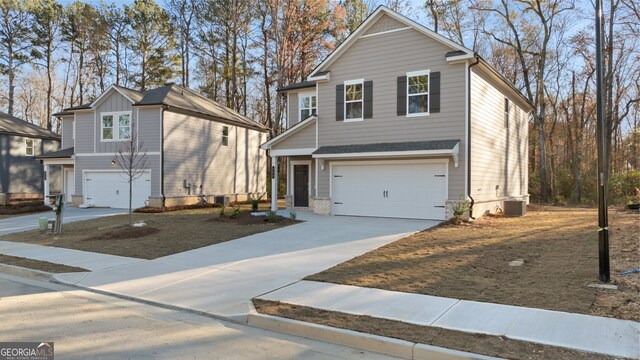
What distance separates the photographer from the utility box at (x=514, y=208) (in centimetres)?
1766

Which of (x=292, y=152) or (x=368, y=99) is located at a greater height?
(x=368, y=99)

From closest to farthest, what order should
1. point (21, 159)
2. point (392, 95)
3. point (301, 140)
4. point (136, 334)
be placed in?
1. point (136, 334)
2. point (392, 95)
3. point (301, 140)
4. point (21, 159)

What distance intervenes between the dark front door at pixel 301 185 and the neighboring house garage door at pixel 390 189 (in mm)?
2915

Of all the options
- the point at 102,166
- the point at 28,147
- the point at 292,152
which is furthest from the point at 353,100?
the point at 28,147

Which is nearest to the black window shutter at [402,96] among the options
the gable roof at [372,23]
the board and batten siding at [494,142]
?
the gable roof at [372,23]

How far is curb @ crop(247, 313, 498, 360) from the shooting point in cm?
421

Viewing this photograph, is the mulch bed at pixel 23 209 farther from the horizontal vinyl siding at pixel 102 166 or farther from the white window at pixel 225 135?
the white window at pixel 225 135

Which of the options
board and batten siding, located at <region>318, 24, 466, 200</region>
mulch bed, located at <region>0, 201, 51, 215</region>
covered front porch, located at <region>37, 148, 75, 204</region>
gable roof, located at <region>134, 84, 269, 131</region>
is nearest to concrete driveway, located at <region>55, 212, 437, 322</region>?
board and batten siding, located at <region>318, 24, 466, 200</region>

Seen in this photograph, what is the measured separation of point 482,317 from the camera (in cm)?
520

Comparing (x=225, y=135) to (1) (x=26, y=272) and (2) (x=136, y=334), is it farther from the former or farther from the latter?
(2) (x=136, y=334)

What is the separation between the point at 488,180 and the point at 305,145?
7.79 metres

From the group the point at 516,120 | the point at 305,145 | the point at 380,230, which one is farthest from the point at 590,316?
the point at 516,120

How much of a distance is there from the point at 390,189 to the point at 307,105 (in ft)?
24.4

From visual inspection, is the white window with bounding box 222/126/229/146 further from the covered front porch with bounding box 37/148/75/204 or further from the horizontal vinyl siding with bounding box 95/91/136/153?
the covered front porch with bounding box 37/148/75/204
